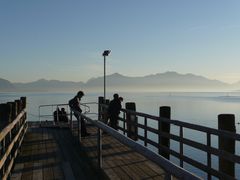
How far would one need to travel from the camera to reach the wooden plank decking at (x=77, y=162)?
8180mm

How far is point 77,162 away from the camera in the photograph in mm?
9594

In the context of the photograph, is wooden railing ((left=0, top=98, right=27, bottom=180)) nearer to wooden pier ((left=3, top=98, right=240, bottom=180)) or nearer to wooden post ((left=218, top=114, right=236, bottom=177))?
wooden pier ((left=3, top=98, right=240, bottom=180))

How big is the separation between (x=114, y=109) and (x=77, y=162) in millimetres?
5245

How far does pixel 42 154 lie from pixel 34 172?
A: 2305 millimetres

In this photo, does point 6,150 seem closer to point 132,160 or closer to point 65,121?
point 132,160

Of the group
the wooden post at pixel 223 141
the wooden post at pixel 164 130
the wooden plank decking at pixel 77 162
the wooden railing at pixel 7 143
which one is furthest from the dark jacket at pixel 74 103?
the wooden post at pixel 223 141

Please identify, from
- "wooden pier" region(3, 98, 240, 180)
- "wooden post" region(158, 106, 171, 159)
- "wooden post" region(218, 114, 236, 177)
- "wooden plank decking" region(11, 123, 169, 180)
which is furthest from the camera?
"wooden post" region(158, 106, 171, 159)

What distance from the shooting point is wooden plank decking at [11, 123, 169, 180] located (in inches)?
322

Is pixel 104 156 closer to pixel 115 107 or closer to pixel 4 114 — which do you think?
pixel 4 114

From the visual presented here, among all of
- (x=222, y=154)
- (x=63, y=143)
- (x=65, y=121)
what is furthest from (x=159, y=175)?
(x=65, y=121)

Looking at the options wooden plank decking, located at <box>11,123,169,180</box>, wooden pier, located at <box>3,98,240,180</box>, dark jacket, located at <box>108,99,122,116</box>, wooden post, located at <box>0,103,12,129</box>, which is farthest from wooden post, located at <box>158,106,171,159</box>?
wooden post, located at <box>0,103,12,129</box>

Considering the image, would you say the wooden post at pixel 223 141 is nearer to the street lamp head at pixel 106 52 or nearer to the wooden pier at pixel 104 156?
the wooden pier at pixel 104 156

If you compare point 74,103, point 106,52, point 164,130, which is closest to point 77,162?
point 164,130

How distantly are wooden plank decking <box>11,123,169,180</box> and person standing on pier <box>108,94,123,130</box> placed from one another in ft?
4.88
